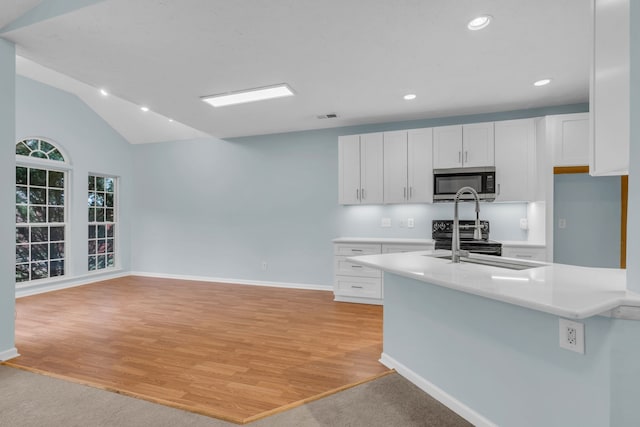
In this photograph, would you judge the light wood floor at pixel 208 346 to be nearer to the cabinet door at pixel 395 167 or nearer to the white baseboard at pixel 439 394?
the white baseboard at pixel 439 394

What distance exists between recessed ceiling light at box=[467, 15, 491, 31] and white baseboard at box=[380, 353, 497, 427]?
2595 millimetres

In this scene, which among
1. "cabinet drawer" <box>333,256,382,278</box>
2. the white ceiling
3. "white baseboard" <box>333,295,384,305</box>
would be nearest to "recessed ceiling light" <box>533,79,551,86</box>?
the white ceiling

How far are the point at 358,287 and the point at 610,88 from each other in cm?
Result: 344

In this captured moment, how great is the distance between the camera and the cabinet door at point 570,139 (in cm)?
362

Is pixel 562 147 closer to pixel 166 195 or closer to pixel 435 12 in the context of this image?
pixel 435 12

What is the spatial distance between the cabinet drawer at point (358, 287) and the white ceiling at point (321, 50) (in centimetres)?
238

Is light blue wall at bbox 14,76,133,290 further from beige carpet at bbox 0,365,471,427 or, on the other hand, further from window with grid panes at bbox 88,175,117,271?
beige carpet at bbox 0,365,471,427

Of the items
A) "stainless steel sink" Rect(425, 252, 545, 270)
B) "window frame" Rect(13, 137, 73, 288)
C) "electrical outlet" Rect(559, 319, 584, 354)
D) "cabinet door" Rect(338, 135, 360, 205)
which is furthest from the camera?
"window frame" Rect(13, 137, 73, 288)

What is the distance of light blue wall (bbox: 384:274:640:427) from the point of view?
1.16m

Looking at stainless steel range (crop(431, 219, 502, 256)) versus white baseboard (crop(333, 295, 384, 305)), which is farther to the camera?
white baseboard (crop(333, 295, 384, 305))

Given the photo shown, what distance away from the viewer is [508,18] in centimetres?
219

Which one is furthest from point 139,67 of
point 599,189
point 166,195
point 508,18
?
point 599,189

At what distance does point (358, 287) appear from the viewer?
4328 mm

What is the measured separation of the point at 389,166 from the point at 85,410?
13.3ft
